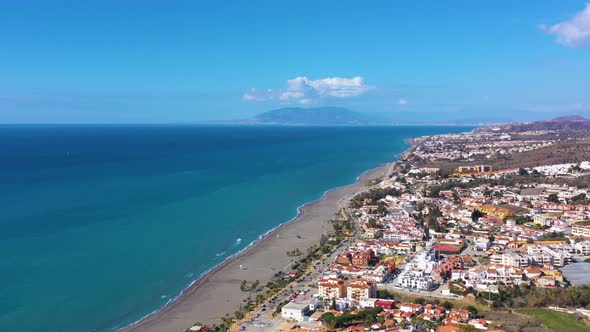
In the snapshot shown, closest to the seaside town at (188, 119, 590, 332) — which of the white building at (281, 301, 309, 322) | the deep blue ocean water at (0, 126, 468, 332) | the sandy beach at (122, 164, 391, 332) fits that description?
the white building at (281, 301, 309, 322)

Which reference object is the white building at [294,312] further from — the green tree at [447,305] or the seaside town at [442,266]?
the green tree at [447,305]

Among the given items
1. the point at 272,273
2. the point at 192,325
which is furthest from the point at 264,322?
the point at 272,273

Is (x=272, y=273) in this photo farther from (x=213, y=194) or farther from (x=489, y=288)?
(x=213, y=194)

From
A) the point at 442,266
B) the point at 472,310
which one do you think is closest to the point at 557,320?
the point at 472,310

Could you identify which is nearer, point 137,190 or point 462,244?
point 462,244

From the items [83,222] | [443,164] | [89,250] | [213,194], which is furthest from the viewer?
[443,164]

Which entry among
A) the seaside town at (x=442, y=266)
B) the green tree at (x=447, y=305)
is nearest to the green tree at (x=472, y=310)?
the seaside town at (x=442, y=266)
